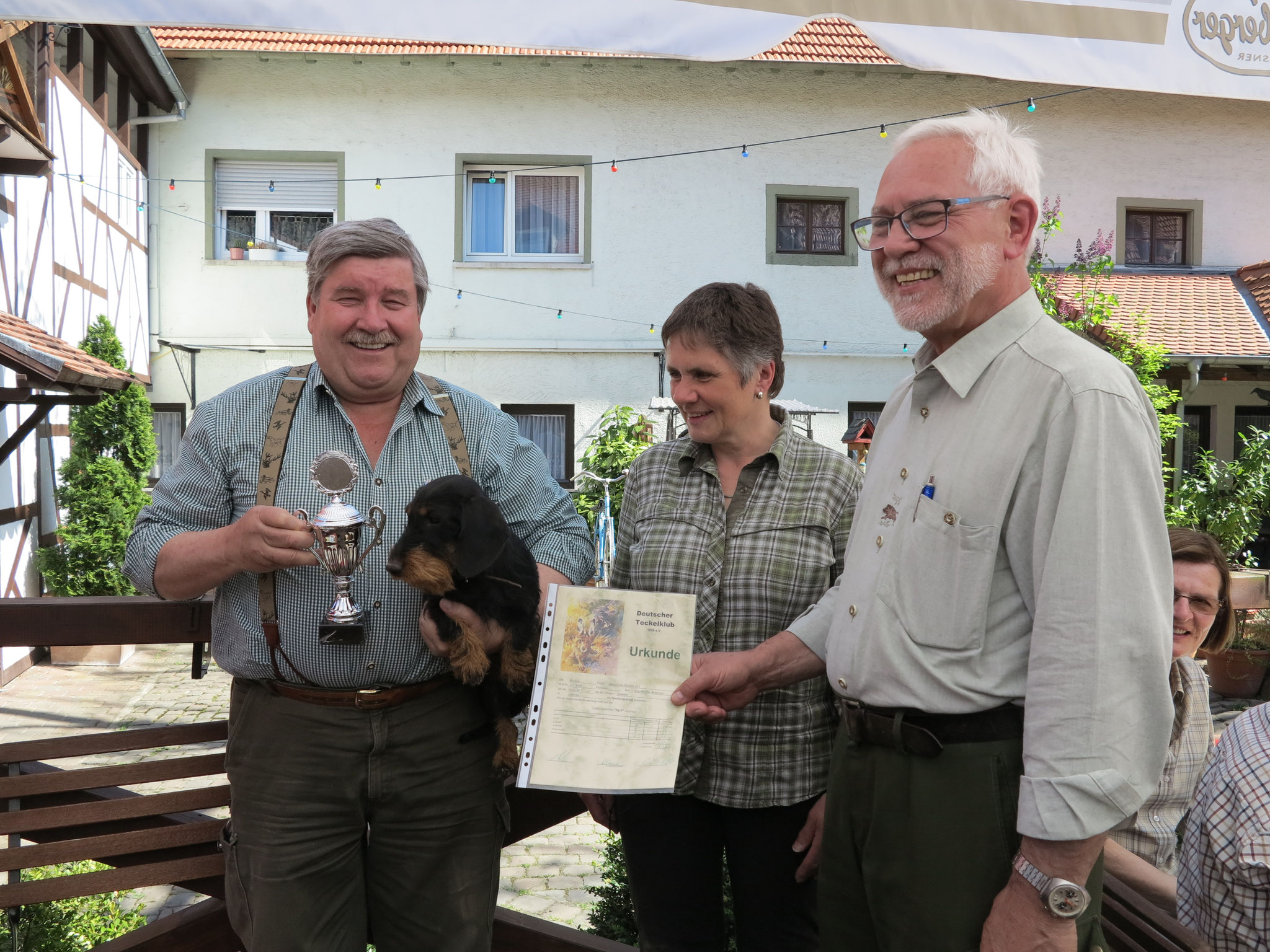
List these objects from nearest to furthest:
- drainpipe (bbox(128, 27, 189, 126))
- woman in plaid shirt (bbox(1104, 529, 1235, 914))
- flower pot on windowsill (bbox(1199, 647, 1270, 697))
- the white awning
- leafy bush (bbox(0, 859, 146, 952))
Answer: the white awning
woman in plaid shirt (bbox(1104, 529, 1235, 914))
leafy bush (bbox(0, 859, 146, 952))
flower pot on windowsill (bbox(1199, 647, 1270, 697))
drainpipe (bbox(128, 27, 189, 126))

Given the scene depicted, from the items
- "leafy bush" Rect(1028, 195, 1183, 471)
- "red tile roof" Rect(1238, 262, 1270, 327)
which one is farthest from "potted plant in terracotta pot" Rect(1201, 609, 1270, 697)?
"red tile roof" Rect(1238, 262, 1270, 327)

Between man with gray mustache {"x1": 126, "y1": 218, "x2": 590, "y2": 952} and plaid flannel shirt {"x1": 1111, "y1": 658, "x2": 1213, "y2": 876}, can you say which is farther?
plaid flannel shirt {"x1": 1111, "y1": 658, "x2": 1213, "y2": 876}

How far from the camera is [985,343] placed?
6.09 ft

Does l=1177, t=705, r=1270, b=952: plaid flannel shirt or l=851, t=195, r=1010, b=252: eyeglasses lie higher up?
l=851, t=195, r=1010, b=252: eyeglasses

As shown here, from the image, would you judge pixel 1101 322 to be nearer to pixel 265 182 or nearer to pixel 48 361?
pixel 48 361

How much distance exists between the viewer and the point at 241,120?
13305mm

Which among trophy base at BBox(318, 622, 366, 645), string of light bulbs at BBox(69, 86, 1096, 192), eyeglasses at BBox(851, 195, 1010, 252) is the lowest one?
trophy base at BBox(318, 622, 366, 645)

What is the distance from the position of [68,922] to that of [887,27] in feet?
13.3

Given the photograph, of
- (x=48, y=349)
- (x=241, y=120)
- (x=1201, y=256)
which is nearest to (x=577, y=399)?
(x=241, y=120)

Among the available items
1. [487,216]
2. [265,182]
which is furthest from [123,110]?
[487,216]

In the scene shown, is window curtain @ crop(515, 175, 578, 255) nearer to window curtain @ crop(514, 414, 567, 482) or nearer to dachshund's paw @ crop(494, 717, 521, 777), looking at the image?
window curtain @ crop(514, 414, 567, 482)

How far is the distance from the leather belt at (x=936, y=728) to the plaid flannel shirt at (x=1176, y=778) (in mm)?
1320

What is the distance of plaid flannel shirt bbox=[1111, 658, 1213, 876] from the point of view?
112 inches

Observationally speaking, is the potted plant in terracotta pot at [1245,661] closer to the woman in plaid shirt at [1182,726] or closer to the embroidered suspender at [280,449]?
the woman in plaid shirt at [1182,726]
